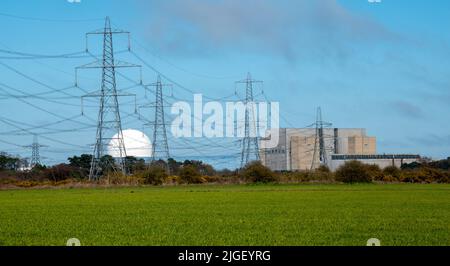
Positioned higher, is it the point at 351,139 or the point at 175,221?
the point at 351,139

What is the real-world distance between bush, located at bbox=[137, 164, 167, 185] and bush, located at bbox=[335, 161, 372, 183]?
23322 mm

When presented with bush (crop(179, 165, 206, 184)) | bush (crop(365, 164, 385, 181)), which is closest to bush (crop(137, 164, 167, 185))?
bush (crop(179, 165, 206, 184))

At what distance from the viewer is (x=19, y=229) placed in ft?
67.9

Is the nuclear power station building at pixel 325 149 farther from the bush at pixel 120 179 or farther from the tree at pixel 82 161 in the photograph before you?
the bush at pixel 120 179

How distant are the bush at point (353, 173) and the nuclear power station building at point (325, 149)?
35506 mm

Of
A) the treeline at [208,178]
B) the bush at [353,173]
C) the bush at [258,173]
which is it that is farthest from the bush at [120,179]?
the bush at [353,173]

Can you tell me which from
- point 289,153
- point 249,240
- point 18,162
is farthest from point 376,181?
point 249,240

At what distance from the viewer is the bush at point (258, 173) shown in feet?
277

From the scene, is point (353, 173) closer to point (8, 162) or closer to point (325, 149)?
point (325, 149)

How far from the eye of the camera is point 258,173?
84688 mm

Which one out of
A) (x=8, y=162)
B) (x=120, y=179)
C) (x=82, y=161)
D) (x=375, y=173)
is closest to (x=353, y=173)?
(x=375, y=173)

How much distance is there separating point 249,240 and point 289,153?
115 meters
